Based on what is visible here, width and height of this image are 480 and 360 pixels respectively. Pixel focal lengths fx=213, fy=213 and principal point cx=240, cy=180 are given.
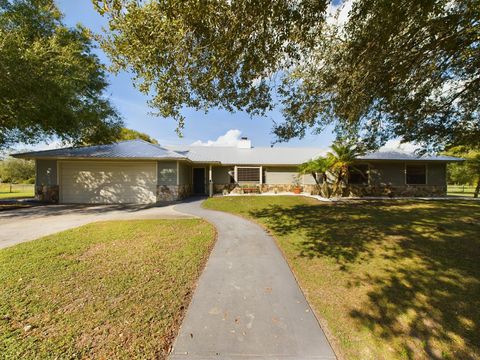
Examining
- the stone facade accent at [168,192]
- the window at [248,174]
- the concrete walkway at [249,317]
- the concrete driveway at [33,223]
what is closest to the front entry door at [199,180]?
the window at [248,174]

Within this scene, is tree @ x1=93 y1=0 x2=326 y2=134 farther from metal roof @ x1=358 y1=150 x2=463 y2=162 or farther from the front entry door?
metal roof @ x1=358 y1=150 x2=463 y2=162

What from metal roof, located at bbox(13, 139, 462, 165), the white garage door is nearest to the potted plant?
metal roof, located at bbox(13, 139, 462, 165)

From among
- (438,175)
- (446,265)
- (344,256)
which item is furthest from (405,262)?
(438,175)

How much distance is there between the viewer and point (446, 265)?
4270 millimetres

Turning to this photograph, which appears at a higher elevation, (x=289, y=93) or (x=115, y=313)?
(x=289, y=93)

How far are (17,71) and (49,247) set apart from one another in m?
7.36

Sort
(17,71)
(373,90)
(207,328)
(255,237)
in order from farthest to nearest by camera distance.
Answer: (17,71), (255,237), (373,90), (207,328)

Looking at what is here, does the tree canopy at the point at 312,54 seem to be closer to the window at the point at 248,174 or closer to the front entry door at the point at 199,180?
the window at the point at 248,174

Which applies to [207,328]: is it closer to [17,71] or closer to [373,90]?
[373,90]

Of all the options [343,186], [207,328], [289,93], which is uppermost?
[289,93]

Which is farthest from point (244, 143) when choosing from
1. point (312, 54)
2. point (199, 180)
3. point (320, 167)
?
point (312, 54)

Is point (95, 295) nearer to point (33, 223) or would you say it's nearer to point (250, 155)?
point (33, 223)

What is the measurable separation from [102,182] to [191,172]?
691 cm

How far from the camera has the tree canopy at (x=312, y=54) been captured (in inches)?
157
